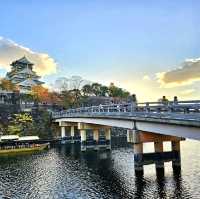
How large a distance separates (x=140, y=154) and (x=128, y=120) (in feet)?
16.2

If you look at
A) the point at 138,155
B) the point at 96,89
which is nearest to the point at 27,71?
the point at 96,89

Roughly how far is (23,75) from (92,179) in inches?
3828

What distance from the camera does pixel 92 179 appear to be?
126ft

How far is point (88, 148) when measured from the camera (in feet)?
223

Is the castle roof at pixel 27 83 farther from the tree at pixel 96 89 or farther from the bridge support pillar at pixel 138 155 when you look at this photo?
the bridge support pillar at pixel 138 155

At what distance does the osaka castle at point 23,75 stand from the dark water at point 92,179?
68.8 metres

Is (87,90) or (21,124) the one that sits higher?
(87,90)

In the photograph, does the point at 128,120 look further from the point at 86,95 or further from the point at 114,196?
the point at 86,95

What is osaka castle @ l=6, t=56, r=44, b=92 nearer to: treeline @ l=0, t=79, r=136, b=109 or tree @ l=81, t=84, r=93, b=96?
treeline @ l=0, t=79, r=136, b=109

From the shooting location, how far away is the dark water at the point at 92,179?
3142cm

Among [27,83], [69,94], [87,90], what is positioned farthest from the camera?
[87,90]

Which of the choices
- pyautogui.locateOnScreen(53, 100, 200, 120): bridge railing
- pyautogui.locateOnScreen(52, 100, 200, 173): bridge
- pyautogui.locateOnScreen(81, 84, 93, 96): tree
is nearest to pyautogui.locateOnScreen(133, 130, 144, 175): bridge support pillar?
pyautogui.locateOnScreen(52, 100, 200, 173): bridge

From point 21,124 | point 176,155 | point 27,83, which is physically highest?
point 27,83

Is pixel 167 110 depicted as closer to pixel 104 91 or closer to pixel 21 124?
pixel 21 124
